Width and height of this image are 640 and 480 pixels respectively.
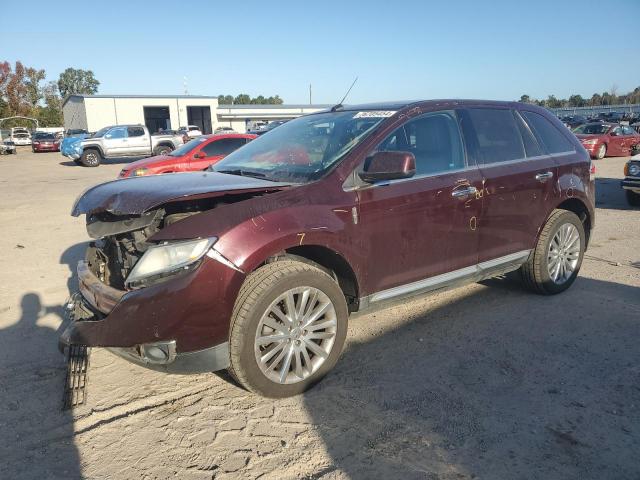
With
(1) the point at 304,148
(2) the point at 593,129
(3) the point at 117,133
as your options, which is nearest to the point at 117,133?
(3) the point at 117,133

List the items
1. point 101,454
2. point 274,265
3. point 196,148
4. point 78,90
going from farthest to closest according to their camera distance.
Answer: point 78,90 → point 196,148 → point 274,265 → point 101,454

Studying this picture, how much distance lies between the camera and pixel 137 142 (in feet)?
80.4

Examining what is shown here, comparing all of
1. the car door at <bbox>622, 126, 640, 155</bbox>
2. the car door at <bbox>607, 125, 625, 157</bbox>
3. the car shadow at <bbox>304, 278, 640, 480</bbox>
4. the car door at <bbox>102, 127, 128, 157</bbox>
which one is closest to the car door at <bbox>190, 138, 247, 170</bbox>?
the car shadow at <bbox>304, 278, 640, 480</bbox>

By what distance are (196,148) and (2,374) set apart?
9558mm

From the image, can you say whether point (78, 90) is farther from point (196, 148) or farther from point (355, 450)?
point (355, 450)

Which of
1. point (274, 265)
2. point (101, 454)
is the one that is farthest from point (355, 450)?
point (101, 454)

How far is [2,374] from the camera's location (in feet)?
11.2

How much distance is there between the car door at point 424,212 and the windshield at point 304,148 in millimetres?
279

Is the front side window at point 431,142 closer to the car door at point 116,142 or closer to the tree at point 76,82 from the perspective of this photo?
the car door at point 116,142

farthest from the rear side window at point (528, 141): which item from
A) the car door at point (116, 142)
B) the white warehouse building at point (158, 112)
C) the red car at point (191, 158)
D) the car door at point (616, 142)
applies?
the white warehouse building at point (158, 112)

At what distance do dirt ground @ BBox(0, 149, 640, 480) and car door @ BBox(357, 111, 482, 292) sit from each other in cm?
63

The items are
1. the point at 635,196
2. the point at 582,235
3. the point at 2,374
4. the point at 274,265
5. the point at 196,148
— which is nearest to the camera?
the point at 274,265

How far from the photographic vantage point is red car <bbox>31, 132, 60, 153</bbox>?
36.9 metres

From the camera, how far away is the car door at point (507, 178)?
4.11 meters
